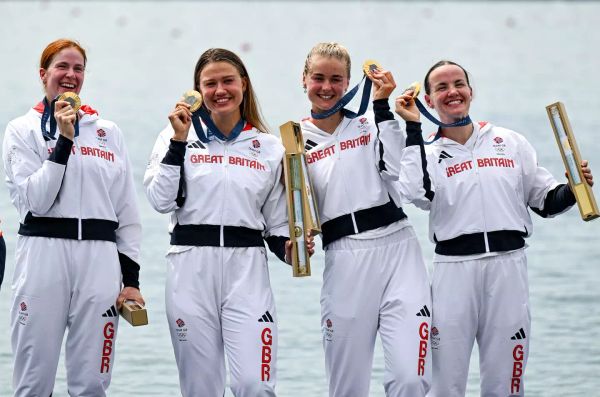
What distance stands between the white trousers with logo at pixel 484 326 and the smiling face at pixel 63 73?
2.46m

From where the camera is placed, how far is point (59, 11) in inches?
2090

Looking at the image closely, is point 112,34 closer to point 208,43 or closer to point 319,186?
point 208,43

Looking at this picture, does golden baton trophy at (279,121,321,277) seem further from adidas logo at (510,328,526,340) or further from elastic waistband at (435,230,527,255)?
adidas logo at (510,328,526,340)

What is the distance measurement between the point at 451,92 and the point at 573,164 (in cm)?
87

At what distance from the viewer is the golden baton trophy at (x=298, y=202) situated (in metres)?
8.20

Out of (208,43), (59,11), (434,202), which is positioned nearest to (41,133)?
(434,202)

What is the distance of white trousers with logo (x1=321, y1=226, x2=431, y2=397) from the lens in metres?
8.35

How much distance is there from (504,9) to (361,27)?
1497cm

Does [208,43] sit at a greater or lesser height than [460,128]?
greater

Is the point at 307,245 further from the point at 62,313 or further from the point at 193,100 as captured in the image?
the point at 62,313

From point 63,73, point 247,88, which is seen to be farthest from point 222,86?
point 63,73

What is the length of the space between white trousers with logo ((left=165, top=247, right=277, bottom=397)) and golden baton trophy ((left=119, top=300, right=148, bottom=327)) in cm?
20

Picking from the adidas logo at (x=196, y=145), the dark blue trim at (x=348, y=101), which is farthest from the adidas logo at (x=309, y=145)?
the adidas logo at (x=196, y=145)

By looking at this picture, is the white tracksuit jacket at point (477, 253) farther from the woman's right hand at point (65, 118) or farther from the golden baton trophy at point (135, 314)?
the woman's right hand at point (65, 118)
